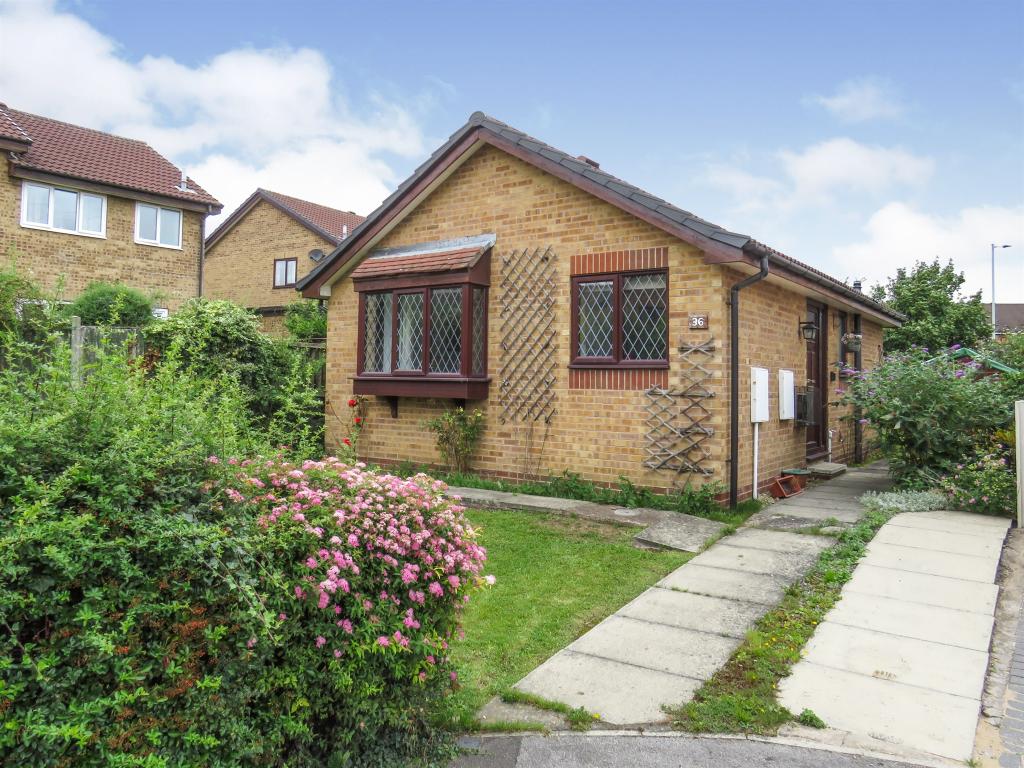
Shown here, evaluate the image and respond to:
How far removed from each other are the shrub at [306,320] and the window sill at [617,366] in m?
12.5

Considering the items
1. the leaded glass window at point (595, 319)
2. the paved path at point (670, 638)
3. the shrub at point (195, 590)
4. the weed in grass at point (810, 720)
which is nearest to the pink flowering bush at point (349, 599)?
the shrub at point (195, 590)

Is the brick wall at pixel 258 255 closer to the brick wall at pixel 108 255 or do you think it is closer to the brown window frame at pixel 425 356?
the brick wall at pixel 108 255

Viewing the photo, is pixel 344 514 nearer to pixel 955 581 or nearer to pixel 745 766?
pixel 745 766

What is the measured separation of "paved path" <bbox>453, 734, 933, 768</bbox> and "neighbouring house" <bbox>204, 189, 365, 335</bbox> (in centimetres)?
2443

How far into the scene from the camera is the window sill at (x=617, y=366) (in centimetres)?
844

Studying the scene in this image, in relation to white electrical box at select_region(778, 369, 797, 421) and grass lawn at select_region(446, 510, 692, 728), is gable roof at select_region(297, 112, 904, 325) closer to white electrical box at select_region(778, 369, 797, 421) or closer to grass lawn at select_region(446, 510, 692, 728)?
white electrical box at select_region(778, 369, 797, 421)

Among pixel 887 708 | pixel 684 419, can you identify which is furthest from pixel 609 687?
pixel 684 419

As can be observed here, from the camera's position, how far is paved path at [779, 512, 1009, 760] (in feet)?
10.9

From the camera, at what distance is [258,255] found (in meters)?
28.6

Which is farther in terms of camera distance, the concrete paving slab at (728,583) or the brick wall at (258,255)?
the brick wall at (258,255)

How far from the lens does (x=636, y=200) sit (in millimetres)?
8305

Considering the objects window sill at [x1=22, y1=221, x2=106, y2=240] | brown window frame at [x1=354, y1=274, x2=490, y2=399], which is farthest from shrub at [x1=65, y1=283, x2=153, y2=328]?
brown window frame at [x1=354, y1=274, x2=490, y2=399]

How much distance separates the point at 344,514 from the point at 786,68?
11.3 m

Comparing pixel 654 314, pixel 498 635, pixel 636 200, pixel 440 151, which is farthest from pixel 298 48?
pixel 498 635
